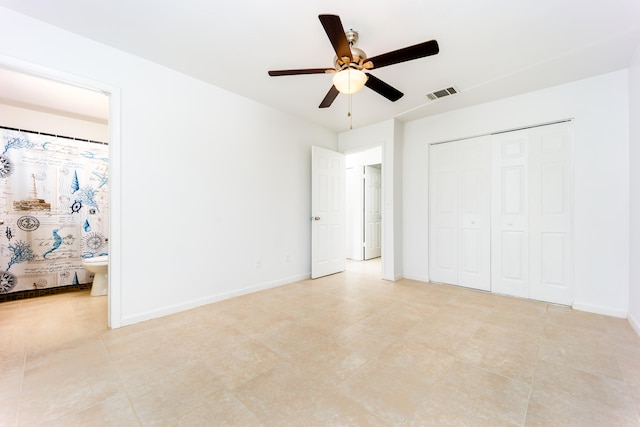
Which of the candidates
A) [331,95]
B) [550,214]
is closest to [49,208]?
[331,95]

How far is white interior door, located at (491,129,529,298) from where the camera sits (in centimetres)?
322

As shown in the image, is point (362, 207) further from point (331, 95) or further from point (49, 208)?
point (49, 208)

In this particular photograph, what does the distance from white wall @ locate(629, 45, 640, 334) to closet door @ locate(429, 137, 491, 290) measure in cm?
122

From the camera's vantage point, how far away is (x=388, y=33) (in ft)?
6.97

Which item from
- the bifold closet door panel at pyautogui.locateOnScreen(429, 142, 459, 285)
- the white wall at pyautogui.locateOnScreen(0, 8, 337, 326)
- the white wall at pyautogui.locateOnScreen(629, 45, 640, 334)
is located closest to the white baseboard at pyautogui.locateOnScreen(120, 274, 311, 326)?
the white wall at pyautogui.locateOnScreen(0, 8, 337, 326)

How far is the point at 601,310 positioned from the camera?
2701 mm

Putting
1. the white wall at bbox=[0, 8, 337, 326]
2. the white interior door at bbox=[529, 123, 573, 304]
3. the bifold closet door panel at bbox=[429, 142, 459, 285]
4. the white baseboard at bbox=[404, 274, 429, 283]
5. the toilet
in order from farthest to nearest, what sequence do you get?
the white baseboard at bbox=[404, 274, 429, 283] < the bifold closet door panel at bbox=[429, 142, 459, 285] < the toilet < the white interior door at bbox=[529, 123, 573, 304] < the white wall at bbox=[0, 8, 337, 326]

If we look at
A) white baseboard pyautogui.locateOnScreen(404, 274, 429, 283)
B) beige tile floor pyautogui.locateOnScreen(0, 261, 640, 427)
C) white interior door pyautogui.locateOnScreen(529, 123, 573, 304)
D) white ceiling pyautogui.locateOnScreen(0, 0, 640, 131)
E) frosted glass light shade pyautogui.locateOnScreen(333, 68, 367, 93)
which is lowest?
beige tile floor pyautogui.locateOnScreen(0, 261, 640, 427)

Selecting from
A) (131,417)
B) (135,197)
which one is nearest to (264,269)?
(135,197)

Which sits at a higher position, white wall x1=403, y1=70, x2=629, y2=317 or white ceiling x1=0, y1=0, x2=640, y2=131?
white ceiling x1=0, y1=0, x2=640, y2=131

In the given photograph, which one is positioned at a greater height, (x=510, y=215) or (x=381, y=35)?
(x=381, y=35)

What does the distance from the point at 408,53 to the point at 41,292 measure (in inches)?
196

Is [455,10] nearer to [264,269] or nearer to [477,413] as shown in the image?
[477,413]

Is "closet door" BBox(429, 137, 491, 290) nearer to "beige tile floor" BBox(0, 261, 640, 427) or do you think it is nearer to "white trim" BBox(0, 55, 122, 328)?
"beige tile floor" BBox(0, 261, 640, 427)
